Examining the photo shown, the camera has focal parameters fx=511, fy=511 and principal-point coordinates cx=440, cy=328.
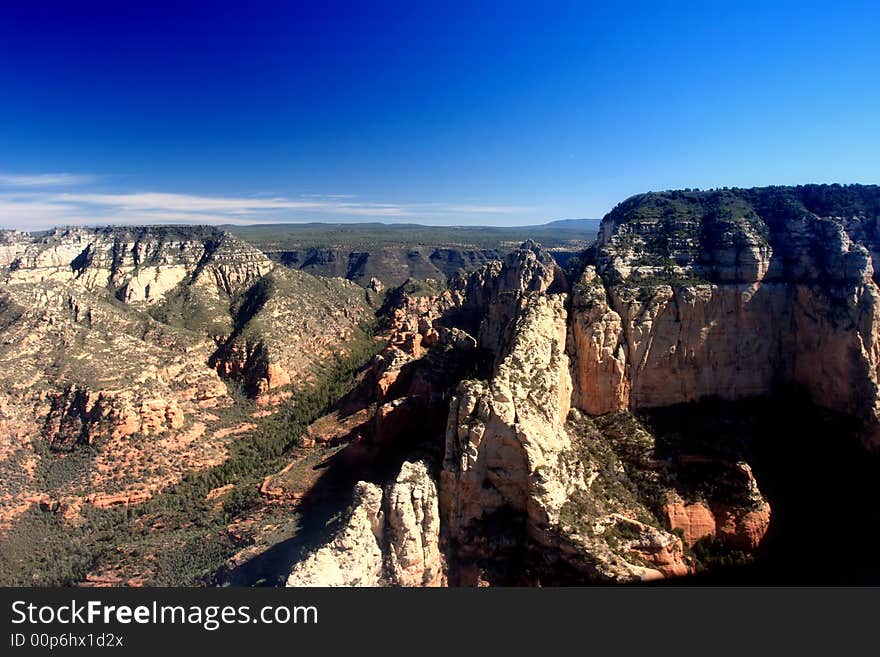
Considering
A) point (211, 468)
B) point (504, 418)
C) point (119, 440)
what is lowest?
point (211, 468)

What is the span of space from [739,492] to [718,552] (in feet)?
14.1

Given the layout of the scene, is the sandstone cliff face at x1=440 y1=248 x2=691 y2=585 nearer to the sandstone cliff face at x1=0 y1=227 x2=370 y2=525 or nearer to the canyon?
the canyon

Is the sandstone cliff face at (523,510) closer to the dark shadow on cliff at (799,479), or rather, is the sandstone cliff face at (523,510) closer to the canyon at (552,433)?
the canyon at (552,433)

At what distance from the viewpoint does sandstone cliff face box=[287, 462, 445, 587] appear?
2503 cm

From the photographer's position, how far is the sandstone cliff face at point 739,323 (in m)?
37.9

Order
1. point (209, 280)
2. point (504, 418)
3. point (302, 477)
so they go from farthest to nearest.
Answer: point (209, 280) < point (302, 477) < point (504, 418)

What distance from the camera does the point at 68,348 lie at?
6328 centimetres


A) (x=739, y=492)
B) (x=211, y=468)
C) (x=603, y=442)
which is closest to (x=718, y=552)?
(x=739, y=492)

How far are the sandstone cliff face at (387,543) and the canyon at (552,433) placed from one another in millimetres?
116

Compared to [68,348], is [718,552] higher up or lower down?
lower down

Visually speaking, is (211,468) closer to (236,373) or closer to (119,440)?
(119,440)

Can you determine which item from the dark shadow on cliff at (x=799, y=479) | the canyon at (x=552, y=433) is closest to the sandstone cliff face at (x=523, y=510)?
the canyon at (x=552, y=433)

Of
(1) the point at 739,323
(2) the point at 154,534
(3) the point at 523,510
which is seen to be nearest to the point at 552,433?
(3) the point at 523,510

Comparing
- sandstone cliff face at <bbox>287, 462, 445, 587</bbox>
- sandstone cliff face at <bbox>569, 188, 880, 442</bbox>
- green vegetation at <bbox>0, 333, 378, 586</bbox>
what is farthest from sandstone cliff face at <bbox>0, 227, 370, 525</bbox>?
sandstone cliff face at <bbox>569, 188, 880, 442</bbox>
